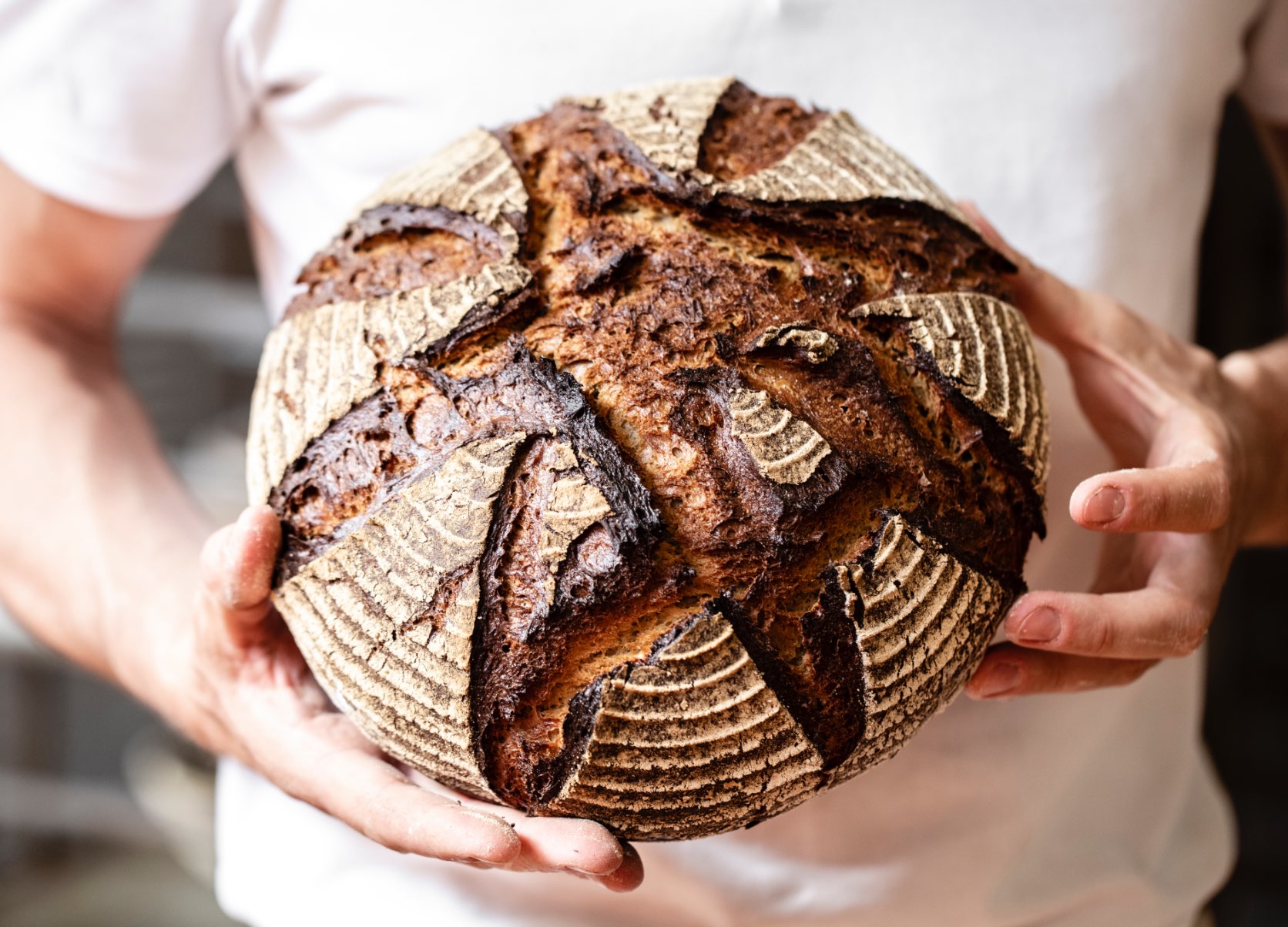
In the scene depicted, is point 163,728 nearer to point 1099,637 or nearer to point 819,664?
point 819,664

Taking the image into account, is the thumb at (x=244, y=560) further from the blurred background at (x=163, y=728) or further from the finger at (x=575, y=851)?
the blurred background at (x=163, y=728)

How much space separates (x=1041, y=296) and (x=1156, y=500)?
32cm

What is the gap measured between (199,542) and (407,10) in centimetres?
80

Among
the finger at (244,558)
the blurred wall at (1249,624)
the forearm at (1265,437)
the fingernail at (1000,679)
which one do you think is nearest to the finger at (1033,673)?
the fingernail at (1000,679)

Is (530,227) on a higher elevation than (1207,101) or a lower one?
lower

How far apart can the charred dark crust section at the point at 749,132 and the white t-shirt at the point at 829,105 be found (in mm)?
182

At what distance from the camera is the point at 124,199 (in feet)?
4.91

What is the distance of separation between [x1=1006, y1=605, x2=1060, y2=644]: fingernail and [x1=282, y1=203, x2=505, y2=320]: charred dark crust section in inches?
25.5

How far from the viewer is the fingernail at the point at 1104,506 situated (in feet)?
3.47

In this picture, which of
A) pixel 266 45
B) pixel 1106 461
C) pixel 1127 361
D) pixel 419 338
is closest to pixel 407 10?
pixel 266 45

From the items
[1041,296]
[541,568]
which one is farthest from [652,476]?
[1041,296]

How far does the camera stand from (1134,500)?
3.52 feet

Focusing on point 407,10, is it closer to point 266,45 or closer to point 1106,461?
point 266,45

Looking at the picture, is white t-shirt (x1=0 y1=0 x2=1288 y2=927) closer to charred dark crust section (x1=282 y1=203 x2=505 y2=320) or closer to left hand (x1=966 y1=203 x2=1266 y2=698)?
left hand (x1=966 y1=203 x2=1266 y2=698)
